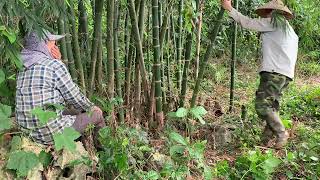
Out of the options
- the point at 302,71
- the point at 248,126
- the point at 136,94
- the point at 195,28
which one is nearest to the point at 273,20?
the point at 195,28

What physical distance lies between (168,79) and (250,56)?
4.85 m

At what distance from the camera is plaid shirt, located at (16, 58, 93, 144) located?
3.09 metres

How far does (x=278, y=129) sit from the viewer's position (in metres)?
4.26

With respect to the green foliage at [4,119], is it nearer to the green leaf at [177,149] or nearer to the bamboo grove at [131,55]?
the bamboo grove at [131,55]

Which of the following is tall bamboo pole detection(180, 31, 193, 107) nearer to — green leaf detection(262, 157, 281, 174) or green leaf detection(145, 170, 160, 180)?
green leaf detection(262, 157, 281, 174)

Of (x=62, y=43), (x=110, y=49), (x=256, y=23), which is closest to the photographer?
(x=62, y=43)

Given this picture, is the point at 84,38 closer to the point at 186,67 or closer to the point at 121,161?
the point at 186,67

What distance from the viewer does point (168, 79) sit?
4.52 meters

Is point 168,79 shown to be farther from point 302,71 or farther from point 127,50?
point 302,71

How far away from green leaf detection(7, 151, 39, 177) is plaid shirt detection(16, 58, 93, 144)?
44cm

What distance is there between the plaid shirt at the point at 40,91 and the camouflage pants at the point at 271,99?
197 cm

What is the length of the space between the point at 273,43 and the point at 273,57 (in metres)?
0.13

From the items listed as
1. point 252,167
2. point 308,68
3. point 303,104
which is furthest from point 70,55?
point 308,68

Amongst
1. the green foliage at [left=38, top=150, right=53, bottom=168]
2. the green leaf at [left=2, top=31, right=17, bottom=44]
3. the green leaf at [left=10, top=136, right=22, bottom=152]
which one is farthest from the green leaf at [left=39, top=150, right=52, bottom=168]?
the green leaf at [left=2, top=31, right=17, bottom=44]
